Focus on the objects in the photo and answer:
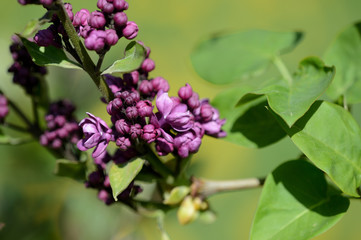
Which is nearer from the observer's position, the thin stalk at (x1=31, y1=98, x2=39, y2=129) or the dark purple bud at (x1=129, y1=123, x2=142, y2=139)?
the dark purple bud at (x1=129, y1=123, x2=142, y2=139)

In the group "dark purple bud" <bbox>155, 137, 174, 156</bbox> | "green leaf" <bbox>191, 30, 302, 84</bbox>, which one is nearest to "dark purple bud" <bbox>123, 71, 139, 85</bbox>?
"dark purple bud" <bbox>155, 137, 174, 156</bbox>

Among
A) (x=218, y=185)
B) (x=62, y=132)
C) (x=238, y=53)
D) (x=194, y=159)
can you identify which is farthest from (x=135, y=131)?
(x=194, y=159)

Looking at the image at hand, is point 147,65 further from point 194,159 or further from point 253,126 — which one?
point 194,159

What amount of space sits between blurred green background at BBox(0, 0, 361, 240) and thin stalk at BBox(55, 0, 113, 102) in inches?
24.4

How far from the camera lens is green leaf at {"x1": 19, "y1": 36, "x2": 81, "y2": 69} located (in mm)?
641

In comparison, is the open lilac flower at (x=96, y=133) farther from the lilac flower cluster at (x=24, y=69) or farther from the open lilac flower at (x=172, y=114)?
the lilac flower cluster at (x=24, y=69)

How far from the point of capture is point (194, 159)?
1.54 m

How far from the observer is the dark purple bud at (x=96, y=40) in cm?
61

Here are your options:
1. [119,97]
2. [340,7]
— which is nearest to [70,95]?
[119,97]

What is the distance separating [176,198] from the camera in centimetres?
85

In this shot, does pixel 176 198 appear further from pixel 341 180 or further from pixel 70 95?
pixel 70 95

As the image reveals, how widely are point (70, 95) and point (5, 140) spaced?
505 mm

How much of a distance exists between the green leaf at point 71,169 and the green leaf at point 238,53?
41cm

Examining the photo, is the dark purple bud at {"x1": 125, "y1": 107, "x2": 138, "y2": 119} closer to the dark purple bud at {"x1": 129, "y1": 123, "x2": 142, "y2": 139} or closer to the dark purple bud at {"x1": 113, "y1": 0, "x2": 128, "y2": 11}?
the dark purple bud at {"x1": 129, "y1": 123, "x2": 142, "y2": 139}
